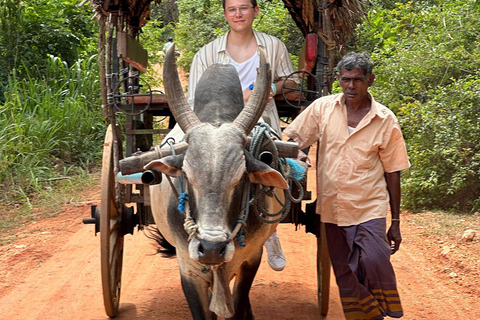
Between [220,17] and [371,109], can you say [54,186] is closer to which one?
[371,109]

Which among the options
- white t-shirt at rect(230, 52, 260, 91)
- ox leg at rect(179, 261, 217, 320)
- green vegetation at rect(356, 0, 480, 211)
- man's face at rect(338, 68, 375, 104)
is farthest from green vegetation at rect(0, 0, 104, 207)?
man's face at rect(338, 68, 375, 104)

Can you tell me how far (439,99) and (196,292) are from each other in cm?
521

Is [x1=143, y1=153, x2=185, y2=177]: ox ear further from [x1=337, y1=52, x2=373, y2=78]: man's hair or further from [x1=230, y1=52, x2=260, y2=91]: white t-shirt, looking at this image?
[x1=230, y1=52, x2=260, y2=91]: white t-shirt

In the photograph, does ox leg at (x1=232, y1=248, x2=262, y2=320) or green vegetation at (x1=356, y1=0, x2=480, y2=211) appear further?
green vegetation at (x1=356, y1=0, x2=480, y2=211)

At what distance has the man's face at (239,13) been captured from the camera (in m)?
4.45

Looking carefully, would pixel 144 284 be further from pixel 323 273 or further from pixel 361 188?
pixel 361 188

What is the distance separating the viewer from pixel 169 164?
3.06 m

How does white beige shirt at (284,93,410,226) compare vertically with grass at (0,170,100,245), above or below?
above

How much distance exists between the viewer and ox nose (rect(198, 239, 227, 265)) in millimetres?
2756

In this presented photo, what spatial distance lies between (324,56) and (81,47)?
7906 millimetres

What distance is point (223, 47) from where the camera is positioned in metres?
4.56

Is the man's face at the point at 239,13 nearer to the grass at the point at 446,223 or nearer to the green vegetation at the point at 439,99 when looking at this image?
the grass at the point at 446,223

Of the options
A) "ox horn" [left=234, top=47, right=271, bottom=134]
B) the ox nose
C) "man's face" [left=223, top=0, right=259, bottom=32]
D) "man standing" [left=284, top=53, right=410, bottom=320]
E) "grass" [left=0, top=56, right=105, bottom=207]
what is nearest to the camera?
the ox nose

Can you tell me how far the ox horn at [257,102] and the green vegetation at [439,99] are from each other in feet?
14.5
